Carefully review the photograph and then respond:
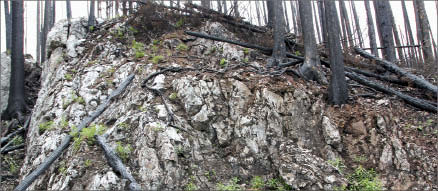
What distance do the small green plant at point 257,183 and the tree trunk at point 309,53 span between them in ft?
9.76

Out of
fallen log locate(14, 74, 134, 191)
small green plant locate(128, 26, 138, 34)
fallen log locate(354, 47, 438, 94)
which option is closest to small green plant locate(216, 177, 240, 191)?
fallen log locate(14, 74, 134, 191)

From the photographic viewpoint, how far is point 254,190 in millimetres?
5074

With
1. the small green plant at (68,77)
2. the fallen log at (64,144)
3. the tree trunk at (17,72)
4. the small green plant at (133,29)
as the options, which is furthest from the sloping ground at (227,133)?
the tree trunk at (17,72)

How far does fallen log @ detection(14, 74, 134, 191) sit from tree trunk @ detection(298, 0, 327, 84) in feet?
14.6

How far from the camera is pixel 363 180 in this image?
203 inches

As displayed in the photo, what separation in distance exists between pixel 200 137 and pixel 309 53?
11.9ft

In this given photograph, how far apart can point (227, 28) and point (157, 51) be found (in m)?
2.51

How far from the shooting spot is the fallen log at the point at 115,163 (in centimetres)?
470

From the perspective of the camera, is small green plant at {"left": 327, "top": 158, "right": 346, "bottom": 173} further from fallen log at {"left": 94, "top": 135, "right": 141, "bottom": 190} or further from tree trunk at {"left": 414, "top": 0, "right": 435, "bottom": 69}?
tree trunk at {"left": 414, "top": 0, "right": 435, "bottom": 69}

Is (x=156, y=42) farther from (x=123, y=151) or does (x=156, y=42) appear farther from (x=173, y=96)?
(x=123, y=151)

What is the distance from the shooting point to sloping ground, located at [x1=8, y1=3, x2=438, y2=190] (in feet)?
16.8

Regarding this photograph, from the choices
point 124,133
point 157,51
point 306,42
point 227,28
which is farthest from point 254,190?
point 227,28

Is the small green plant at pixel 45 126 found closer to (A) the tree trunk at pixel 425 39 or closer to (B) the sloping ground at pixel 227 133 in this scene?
(B) the sloping ground at pixel 227 133

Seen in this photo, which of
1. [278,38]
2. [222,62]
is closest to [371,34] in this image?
[278,38]
